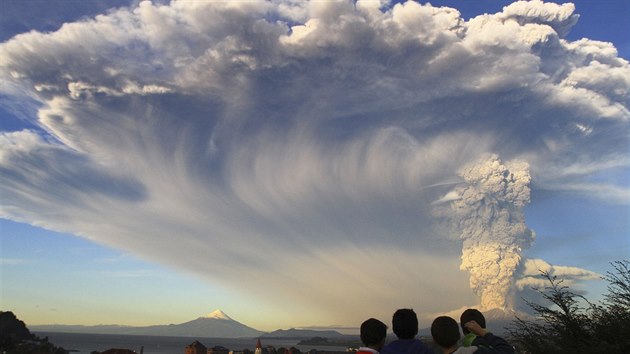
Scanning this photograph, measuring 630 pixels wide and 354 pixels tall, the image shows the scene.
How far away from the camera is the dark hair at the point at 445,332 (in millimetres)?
4516

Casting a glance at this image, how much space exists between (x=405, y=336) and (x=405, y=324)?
0.11m

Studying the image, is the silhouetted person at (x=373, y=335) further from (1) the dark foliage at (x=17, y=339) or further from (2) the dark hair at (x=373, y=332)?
(1) the dark foliage at (x=17, y=339)

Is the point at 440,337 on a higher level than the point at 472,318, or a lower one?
lower

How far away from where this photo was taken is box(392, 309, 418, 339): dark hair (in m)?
4.74

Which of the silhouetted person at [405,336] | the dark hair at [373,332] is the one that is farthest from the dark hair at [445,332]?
the dark hair at [373,332]

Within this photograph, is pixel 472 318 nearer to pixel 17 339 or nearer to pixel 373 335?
pixel 373 335

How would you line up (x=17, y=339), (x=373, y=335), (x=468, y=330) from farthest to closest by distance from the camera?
(x=17, y=339)
(x=373, y=335)
(x=468, y=330)

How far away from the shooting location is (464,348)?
171 inches

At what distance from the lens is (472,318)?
181 inches

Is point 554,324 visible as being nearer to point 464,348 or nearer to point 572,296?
point 572,296

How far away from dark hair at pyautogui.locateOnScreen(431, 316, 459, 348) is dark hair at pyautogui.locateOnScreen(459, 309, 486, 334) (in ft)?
0.30

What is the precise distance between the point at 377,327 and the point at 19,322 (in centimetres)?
13054

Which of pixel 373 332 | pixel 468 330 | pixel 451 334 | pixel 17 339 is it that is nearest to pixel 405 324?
pixel 373 332

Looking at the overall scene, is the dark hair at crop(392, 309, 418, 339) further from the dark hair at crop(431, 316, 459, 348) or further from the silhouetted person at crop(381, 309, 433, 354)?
the dark hair at crop(431, 316, 459, 348)
